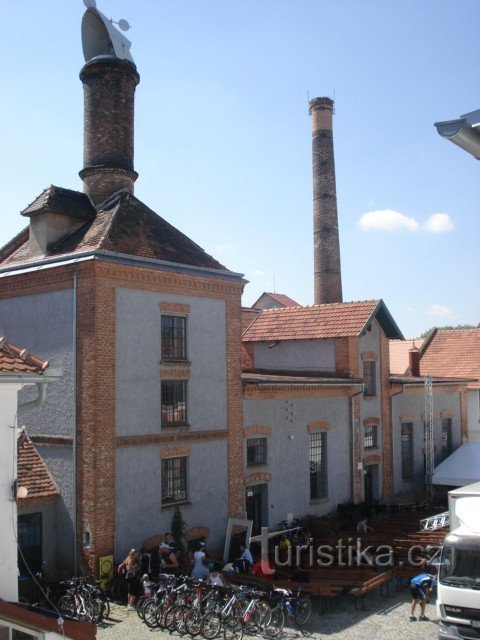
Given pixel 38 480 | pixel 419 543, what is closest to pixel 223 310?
pixel 38 480

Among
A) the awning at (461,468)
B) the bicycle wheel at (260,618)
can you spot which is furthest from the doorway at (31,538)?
the awning at (461,468)

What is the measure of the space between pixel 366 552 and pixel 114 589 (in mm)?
7277

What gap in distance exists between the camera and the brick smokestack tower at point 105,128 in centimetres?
2125

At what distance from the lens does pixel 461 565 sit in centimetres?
1300

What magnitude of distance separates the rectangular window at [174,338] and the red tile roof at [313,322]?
8.41 metres

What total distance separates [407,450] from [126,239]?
17.5m

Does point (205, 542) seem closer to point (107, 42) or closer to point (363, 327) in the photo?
point (363, 327)

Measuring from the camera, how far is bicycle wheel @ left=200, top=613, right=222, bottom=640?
13.8m

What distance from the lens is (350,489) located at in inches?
998

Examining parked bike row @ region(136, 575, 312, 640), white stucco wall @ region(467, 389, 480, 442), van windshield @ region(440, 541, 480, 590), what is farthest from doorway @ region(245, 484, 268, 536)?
white stucco wall @ region(467, 389, 480, 442)

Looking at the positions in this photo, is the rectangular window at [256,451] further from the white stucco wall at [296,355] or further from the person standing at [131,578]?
the person standing at [131,578]

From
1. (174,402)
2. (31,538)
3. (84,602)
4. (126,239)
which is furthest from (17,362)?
(174,402)

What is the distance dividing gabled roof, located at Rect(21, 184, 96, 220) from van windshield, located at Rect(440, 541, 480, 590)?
13.6m

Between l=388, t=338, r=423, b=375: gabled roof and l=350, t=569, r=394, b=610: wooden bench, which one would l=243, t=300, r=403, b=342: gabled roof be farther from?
l=388, t=338, r=423, b=375: gabled roof
